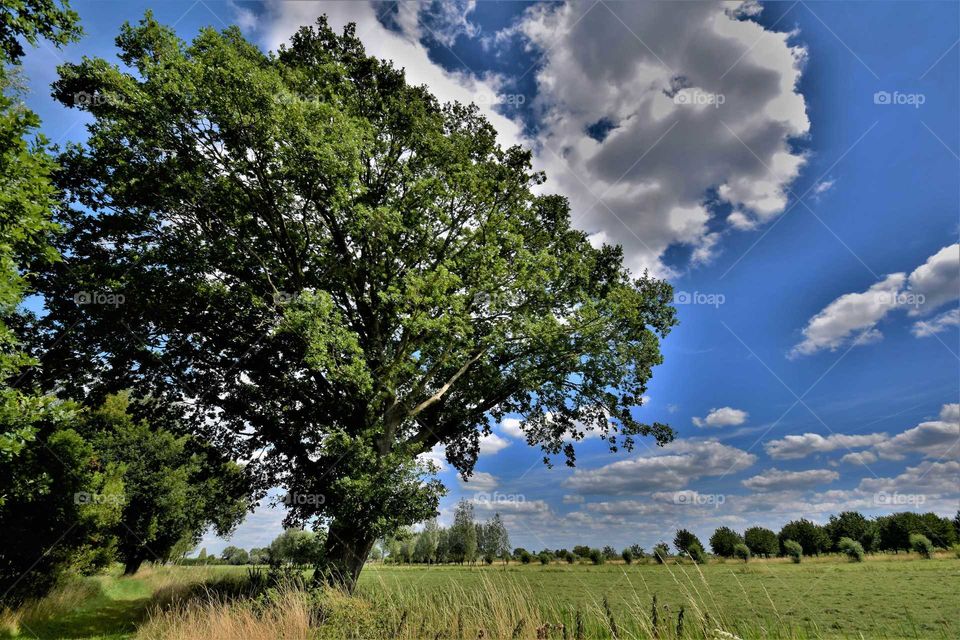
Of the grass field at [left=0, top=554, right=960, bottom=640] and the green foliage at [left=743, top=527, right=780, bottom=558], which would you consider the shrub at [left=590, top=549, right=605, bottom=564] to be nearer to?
the green foliage at [left=743, top=527, right=780, bottom=558]

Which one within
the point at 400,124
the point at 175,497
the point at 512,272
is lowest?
the point at 175,497

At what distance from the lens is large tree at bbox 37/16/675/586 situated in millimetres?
11094

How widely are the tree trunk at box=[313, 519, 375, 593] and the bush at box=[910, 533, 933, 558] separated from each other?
5984 centimetres

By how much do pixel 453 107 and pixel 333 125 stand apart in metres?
5.45

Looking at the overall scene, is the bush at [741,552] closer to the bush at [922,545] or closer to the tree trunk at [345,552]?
the bush at [922,545]

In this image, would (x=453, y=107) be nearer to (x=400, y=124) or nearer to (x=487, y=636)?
(x=400, y=124)

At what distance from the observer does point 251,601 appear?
9570 mm

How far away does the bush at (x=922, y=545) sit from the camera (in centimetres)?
4455

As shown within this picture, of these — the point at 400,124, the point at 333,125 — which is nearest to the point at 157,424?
the point at 333,125

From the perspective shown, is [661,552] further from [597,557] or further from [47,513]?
[597,557]

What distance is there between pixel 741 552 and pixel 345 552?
2426 inches

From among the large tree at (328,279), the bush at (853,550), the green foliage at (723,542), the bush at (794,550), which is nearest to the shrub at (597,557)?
the green foliage at (723,542)

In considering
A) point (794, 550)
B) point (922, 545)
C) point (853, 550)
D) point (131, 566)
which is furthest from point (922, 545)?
point (131, 566)

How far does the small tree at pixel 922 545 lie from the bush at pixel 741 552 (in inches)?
609
